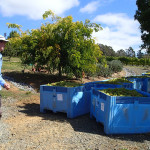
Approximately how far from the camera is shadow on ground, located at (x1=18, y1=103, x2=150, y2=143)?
13.2ft

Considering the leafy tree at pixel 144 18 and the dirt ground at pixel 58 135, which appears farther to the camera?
the leafy tree at pixel 144 18

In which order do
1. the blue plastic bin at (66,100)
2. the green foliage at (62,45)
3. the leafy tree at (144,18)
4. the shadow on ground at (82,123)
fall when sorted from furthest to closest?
1. the leafy tree at (144,18)
2. the green foliage at (62,45)
3. the blue plastic bin at (66,100)
4. the shadow on ground at (82,123)

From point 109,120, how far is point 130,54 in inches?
4802

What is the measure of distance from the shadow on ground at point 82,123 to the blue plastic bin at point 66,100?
21 centimetres

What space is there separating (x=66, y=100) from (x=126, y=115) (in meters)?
1.85

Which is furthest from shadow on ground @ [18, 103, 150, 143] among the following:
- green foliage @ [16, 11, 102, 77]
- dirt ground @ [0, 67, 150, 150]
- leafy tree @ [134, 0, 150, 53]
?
leafy tree @ [134, 0, 150, 53]

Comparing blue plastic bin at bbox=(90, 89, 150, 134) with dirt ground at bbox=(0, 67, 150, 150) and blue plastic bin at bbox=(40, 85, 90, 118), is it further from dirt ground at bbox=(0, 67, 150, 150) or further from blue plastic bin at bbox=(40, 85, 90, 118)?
blue plastic bin at bbox=(40, 85, 90, 118)

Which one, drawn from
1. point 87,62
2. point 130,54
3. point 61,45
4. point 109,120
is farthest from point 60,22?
point 130,54

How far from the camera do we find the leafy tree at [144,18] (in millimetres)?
11783

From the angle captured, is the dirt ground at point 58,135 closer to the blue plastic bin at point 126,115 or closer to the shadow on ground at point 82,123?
the shadow on ground at point 82,123

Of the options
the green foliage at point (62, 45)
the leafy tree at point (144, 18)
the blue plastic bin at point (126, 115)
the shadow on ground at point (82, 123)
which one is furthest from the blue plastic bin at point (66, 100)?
the leafy tree at point (144, 18)

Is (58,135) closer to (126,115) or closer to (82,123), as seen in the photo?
(82,123)

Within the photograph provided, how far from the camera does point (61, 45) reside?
10.4 metres

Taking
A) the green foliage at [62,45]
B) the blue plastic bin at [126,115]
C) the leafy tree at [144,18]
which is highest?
the leafy tree at [144,18]
